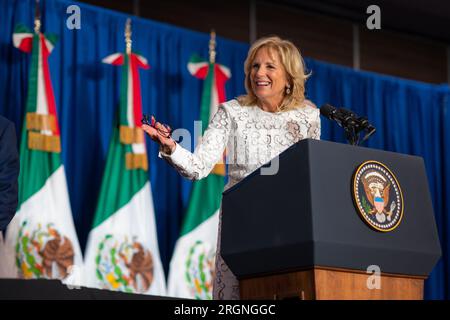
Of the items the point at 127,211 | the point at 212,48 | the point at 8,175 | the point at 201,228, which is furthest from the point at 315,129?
the point at 212,48

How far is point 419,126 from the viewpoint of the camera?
6980mm

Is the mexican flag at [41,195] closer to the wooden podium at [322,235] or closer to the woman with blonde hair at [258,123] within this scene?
the woman with blonde hair at [258,123]

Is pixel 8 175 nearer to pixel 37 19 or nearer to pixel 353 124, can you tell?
pixel 353 124

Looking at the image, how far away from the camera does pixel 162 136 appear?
240 centimetres

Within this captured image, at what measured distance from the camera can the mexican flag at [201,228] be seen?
5504 mm

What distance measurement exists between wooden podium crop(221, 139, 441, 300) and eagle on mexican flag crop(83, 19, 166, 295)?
3.00 metres

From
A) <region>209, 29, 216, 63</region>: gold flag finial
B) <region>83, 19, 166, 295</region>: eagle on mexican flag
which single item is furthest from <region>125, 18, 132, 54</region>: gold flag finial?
<region>209, 29, 216, 63</region>: gold flag finial

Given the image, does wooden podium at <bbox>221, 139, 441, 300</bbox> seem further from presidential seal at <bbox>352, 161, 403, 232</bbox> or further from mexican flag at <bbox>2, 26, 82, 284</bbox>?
mexican flag at <bbox>2, 26, 82, 284</bbox>

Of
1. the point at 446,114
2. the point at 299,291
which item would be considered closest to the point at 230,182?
the point at 299,291

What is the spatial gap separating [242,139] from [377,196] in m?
0.57

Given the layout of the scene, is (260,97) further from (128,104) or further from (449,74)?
(449,74)

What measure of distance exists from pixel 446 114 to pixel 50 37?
348cm

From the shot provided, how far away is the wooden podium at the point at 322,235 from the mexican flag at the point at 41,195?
9.20 feet

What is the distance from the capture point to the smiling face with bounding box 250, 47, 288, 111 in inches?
107
